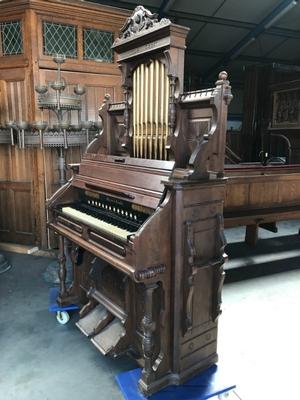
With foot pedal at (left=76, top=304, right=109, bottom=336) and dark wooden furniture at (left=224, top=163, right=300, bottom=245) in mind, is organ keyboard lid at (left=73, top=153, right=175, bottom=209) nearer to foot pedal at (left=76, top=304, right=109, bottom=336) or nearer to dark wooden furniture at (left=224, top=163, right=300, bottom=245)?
foot pedal at (left=76, top=304, right=109, bottom=336)

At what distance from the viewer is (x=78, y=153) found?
4523mm

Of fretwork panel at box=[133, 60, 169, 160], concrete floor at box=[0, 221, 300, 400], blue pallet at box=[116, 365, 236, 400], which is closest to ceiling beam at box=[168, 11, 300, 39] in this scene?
fretwork panel at box=[133, 60, 169, 160]

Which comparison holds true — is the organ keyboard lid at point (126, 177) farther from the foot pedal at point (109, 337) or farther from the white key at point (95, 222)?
the foot pedal at point (109, 337)

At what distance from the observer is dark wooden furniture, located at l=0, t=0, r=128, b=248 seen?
4074mm

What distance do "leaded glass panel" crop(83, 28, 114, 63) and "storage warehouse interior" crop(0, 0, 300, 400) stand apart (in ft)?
0.05

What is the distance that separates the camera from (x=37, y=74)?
13.5 ft

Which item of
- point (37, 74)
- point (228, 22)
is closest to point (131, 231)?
point (37, 74)

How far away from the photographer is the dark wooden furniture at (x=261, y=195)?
152 inches

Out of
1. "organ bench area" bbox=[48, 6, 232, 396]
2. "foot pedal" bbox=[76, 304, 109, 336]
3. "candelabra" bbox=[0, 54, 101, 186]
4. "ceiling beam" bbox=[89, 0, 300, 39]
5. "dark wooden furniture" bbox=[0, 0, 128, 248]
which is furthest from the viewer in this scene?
"ceiling beam" bbox=[89, 0, 300, 39]

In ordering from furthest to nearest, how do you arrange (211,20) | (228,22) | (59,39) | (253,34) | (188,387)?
(253,34)
(228,22)
(211,20)
(59,39)
(188,387)

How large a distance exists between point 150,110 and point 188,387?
1727 millimetres

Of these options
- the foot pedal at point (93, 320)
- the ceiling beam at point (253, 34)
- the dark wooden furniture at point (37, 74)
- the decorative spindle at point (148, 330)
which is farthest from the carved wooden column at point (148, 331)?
the ceiling beam at point (253, 34)

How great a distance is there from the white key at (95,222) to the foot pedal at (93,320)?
0.75 meters

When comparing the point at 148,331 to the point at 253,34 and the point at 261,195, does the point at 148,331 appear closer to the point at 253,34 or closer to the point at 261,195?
the point at 261,195
